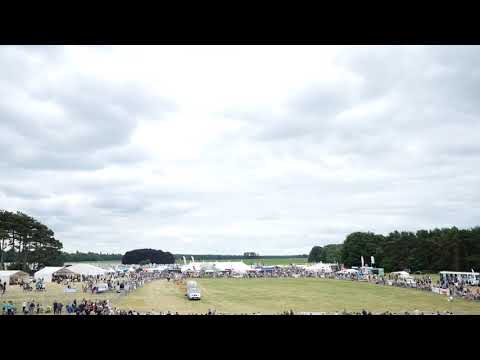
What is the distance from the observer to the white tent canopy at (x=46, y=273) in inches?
404

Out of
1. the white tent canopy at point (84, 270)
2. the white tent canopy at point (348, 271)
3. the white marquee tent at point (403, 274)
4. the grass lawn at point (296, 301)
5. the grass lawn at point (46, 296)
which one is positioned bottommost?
the grass lawn at point (296, 301)

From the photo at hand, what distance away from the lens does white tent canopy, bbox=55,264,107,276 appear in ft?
38.3

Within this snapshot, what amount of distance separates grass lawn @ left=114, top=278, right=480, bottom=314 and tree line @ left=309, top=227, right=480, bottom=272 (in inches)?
60.7

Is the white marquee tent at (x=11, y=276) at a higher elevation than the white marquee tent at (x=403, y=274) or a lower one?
higher

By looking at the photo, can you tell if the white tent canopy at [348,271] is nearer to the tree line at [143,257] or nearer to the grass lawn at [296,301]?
the grass lawn at [296,301]

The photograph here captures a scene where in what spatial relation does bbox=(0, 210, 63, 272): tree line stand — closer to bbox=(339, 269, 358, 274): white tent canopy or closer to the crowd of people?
the crowd of people

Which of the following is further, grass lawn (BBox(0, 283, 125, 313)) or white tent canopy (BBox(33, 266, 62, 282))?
white tent canopy (BBox(33, 266, 62, 282))

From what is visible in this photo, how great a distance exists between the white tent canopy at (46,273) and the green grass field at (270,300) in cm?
25

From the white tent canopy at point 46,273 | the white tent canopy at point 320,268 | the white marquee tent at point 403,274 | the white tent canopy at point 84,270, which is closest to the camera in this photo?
the white tent canopy at point 46,273

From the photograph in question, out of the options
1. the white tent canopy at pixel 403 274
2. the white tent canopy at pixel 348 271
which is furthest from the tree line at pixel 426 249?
the white tent canopy at pixel 348 271

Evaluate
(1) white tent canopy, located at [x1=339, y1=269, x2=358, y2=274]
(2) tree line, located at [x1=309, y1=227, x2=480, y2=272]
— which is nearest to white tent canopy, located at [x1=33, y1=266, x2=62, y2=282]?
(2) tree line, located at [x1=309, y1=227, x2=480, y2=272]

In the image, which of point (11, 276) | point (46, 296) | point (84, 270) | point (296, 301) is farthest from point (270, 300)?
point (11, 276)
